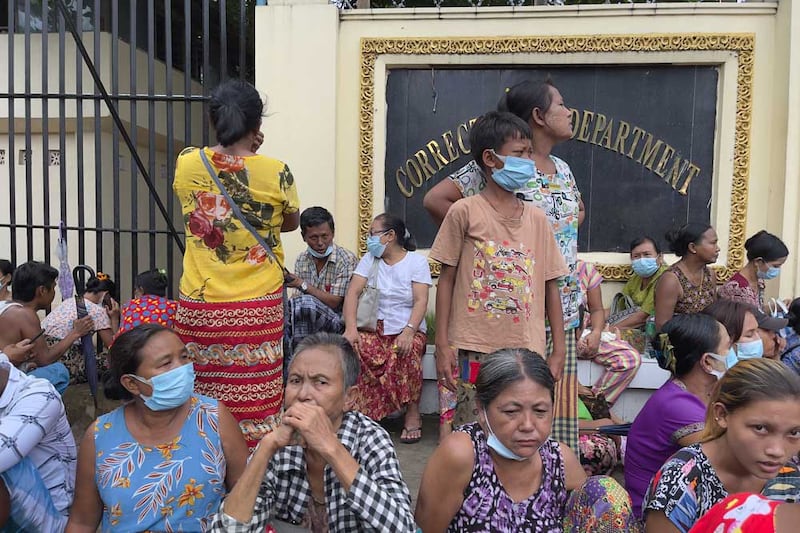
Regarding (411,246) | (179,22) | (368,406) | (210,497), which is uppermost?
(179,22)

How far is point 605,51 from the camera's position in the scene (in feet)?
16.5

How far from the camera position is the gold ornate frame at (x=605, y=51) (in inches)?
194

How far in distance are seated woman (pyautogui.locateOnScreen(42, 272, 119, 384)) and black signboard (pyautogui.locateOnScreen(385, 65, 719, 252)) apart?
7.31 feet

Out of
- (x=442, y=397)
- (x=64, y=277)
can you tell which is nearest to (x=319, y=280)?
(x=442, y=397)

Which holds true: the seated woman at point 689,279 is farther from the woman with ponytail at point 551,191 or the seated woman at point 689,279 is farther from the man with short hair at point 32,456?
the man with short hair at point 32,456

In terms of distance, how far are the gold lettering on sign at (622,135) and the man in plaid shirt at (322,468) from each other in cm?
375

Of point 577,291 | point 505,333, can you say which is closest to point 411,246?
point 577,291

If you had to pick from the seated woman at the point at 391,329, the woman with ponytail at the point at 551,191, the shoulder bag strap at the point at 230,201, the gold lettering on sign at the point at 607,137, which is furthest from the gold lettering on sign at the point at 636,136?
the shoulder bag strap at the point at 230,201

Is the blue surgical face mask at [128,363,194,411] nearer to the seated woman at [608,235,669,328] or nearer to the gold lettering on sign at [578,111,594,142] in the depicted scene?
the seated woman at [608,235,669,328]

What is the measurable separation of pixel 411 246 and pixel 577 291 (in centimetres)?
188

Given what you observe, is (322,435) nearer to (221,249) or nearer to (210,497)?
(210,497)

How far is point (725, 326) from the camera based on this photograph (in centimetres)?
277

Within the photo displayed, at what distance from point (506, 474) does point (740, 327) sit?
138 cm

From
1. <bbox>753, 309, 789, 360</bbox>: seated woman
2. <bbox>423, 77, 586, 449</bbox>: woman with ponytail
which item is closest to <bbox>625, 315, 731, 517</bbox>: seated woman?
<bbox>423, 77, 586, 449</bbox>: woman with ponytail
